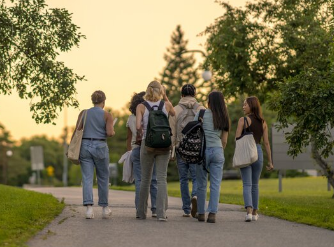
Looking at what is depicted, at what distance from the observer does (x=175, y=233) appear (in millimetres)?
9938

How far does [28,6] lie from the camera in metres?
18.5

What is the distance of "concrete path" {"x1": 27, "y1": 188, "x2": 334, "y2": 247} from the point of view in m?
9.01

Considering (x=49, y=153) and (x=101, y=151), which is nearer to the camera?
(x=101, y=151)

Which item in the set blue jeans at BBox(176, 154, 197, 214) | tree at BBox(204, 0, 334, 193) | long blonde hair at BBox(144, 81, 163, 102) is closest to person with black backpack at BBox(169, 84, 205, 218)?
blue jeans at BBox(176, 154, 197, 214)

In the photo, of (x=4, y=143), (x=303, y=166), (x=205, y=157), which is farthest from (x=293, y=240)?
(x=4, y=143)

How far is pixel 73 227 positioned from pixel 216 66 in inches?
603

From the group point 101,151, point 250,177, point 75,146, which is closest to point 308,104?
point 250,177

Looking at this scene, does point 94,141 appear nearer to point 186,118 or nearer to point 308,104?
point 186,118

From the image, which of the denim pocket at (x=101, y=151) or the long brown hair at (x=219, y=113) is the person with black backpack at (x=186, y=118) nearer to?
the long brown hair at (x=219, y=113)

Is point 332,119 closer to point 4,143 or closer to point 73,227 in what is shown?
point 73,227

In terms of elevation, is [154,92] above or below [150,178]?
above

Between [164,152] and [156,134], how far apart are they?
0.34 meters

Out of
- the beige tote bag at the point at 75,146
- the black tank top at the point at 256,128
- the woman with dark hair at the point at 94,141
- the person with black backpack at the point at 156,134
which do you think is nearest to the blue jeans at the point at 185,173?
the person with black backpack at the point at 156,134

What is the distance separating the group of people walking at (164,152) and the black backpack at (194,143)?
0.24 ft
